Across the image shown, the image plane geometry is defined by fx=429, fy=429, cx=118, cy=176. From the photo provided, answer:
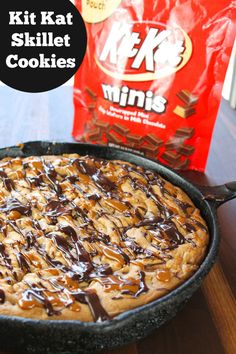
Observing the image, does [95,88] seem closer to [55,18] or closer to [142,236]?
[55,18]

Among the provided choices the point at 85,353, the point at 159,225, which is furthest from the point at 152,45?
the point at 85,353

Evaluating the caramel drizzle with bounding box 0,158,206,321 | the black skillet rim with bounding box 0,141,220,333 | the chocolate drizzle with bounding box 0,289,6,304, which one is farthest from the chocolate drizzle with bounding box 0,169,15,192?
the chocolate drizzle with bounding box 0,289,6,304

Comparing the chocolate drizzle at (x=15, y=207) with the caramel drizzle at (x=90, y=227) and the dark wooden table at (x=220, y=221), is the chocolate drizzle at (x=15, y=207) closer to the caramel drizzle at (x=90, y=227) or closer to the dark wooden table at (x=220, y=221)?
the caramel drizzle at (x=90, y=227)

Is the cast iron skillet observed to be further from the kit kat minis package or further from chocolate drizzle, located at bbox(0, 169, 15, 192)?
the kit kat minis package

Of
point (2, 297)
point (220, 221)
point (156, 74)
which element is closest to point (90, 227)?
point (2, 297)

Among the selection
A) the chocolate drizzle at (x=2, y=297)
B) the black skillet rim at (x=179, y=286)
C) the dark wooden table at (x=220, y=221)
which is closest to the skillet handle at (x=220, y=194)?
the black skillet rim at (x=179, y=286)
